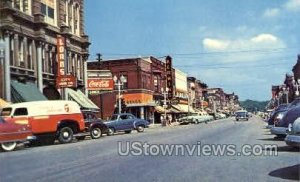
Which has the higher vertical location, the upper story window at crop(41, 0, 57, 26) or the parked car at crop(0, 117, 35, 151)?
the upper story window at crop(41, 0, 57, 26)

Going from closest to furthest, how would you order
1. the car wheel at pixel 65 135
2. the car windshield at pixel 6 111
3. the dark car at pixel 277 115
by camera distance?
the dark car at pixel 277 115 → the car windshield at pixel 6 111 → the car wheel at pixel 65 135

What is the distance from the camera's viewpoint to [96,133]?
3519 cm

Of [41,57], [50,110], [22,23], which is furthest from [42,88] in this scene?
[50,110]

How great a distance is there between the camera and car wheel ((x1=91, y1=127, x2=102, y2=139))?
3487 cm

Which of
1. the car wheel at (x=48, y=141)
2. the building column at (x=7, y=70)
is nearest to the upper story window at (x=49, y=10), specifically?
the building column at (x=7, y=70)

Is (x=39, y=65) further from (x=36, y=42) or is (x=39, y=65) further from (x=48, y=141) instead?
(x=48, y=141)

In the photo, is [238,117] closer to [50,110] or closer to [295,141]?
[50,110]

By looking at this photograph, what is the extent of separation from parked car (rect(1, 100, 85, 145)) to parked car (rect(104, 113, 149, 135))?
8.86 m

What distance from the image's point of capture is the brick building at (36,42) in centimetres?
3753

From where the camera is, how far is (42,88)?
43.4m

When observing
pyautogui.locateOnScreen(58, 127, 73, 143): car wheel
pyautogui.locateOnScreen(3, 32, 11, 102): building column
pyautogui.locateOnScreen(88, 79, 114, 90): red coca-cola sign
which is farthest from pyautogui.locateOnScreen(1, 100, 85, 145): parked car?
pyautogui.locateOnScreen(88, 79, 114, 90): red coca-cola sign

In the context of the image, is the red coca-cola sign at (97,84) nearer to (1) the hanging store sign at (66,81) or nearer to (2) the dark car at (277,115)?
(1) the hanging store sign at (66,81)

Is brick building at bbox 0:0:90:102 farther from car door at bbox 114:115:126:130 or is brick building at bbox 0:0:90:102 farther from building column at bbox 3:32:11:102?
car door at bbox 114:115:126:130

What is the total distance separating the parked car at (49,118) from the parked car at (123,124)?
8.86 meters
